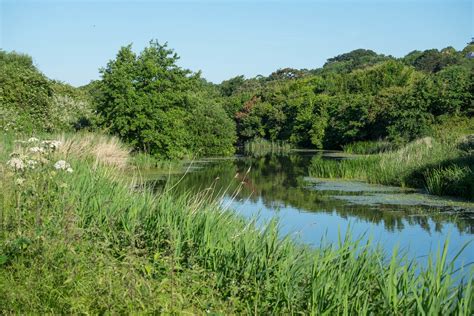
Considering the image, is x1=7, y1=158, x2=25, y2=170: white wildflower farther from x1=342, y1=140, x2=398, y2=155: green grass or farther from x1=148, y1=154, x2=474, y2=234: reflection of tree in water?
x1=342, y1=140, x2=398, y2=155: green grass

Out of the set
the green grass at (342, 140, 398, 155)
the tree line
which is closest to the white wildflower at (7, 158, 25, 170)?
the tree line

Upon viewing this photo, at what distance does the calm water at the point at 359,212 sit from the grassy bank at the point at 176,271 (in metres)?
1.44

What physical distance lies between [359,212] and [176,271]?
7.81m

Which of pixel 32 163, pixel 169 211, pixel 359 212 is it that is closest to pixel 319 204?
pixel 359 212

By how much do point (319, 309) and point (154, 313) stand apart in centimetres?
122

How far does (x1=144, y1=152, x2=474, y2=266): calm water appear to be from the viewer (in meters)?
9.15

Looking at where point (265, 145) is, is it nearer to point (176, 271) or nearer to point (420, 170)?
point (420, 170)

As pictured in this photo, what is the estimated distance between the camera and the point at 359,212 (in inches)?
494

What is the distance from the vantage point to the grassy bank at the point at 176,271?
4137 mm

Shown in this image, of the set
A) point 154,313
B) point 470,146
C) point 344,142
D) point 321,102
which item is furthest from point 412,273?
point 321,102

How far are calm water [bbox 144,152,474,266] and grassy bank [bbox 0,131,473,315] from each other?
1.44 m

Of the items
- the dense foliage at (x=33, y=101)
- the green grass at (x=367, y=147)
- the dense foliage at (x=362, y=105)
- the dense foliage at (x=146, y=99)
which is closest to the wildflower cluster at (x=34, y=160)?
the dense foliage at (x=33, y=101)

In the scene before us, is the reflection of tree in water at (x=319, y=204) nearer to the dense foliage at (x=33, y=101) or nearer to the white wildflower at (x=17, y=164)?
the white wildflower at (x=17, y=164)

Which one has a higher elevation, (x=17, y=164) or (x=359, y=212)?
(x=17, y=164)
